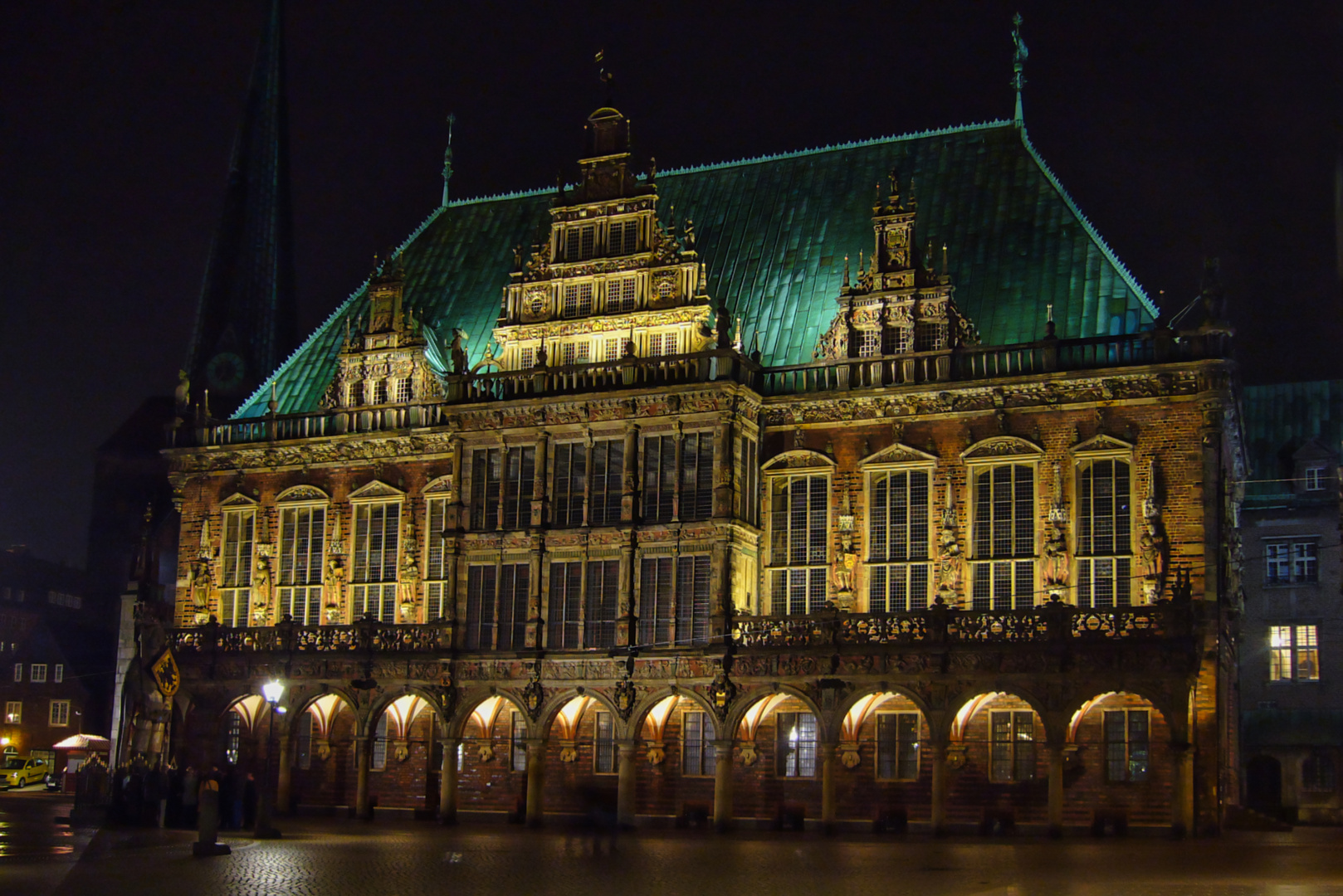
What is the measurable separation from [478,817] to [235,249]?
29318 mm

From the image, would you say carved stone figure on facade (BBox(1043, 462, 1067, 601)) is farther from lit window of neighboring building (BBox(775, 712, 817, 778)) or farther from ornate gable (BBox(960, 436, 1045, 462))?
lit window of neighboring building (BBox(775, 712, 817, 778))

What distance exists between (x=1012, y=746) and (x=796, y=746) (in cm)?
544

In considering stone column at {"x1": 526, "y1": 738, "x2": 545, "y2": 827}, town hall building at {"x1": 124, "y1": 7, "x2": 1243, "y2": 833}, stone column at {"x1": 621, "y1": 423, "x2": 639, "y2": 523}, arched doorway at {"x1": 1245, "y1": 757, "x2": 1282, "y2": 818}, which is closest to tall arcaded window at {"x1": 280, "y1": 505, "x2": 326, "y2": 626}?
town hall building at {"x1": 124, "y1": 7, "x2": 1243, "y2": 833}

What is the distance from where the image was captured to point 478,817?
4384 centimetres

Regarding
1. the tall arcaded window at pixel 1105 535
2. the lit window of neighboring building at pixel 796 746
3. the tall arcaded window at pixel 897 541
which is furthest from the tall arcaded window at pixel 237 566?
the tall arcaded window at pixel 1105 535

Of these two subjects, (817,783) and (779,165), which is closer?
(817,783)

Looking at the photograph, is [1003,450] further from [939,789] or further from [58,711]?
[58,711]

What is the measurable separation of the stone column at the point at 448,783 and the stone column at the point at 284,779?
178 inches

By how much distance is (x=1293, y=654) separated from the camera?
2104 inches

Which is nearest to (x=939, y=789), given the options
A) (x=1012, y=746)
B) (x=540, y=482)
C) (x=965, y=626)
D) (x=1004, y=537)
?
(x=1012, y=746)

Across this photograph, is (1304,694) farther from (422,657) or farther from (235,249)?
(235,249)

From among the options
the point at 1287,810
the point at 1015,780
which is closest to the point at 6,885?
the point at 1015,780

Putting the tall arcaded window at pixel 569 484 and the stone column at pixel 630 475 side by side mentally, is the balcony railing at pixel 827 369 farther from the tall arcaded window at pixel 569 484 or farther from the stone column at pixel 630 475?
the tall arcaded window at pixel 569 484

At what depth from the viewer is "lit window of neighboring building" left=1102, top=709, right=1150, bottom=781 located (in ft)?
123
